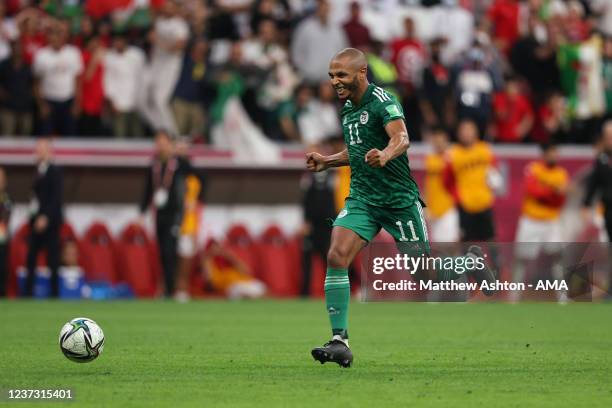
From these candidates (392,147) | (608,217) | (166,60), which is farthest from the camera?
(166,60)

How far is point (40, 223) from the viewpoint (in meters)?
20.7

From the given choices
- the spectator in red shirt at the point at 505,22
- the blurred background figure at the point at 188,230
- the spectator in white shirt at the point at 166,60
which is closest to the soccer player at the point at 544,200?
the spectator in red shirt at the point at 505,22

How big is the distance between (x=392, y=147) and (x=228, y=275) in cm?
1386

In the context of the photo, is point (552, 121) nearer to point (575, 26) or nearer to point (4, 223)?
point (575, 26)

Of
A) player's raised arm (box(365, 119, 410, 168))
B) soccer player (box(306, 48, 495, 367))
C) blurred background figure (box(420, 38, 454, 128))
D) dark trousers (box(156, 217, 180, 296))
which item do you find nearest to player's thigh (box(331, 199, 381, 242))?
soccer player (box(306, 48, 495, 367))

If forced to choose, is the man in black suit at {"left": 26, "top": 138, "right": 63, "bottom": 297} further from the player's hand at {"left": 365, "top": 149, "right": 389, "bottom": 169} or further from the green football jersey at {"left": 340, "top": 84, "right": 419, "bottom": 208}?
the player's hand at {"left": 365, "top": 149, "right": 389, "bottom": 169}

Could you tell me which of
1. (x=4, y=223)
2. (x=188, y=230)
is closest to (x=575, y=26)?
(x=188, y=230)

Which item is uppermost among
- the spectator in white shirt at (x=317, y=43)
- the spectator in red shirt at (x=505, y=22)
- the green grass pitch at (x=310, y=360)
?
the spectator in red shirt at (x=505, y=22)

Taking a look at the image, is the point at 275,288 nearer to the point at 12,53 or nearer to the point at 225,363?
the point at 12,53

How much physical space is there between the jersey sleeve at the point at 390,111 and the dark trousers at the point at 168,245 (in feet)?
38.7

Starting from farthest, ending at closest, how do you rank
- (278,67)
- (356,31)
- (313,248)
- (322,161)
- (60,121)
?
(356,31)
(278,67)
(60,121)
(313,248)
(322,161)

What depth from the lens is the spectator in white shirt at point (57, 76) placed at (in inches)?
854

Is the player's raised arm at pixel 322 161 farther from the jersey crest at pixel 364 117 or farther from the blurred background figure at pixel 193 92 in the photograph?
the blurred background figure at pixel 193 92

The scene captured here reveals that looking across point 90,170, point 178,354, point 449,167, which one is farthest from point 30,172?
point 178,354
